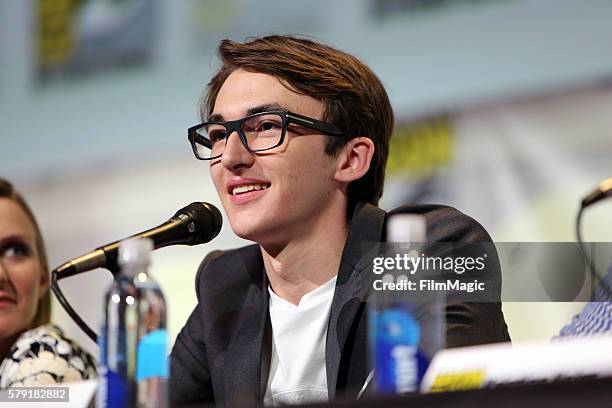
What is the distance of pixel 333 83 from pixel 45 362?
0.80 m

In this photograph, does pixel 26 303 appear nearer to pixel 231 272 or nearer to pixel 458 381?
pixel 231 272

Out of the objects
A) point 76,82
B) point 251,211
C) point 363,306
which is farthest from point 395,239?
point 76,82

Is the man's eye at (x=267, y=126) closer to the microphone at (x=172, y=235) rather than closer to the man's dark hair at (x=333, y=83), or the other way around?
the man's dark hair at (x=333, y=83)

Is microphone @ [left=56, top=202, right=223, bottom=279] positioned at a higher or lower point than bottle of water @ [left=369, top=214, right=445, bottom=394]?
higher

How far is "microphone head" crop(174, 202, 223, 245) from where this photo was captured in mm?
1912

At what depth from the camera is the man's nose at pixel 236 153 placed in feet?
6.86

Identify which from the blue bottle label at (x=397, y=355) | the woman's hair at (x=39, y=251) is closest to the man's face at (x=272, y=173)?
the woman's hair at (x=39, y=251)

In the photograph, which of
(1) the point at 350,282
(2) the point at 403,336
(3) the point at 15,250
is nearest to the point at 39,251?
(3) the point at 15,250

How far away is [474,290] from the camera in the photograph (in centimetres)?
163

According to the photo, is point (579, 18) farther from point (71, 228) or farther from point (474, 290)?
point (71, 228)

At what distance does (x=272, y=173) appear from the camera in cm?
210

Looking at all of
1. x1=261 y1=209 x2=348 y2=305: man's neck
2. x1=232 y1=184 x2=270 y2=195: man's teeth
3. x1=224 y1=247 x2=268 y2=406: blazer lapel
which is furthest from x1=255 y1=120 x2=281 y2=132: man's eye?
x1=224 y1=247 x2=268 y2=406: blazer lapel

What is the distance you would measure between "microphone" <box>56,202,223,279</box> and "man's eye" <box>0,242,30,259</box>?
2.60 feet

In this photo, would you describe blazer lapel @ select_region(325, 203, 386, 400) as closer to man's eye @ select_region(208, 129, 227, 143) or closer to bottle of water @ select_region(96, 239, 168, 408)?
man's eye @ select_region(208, 129, 227, 143)
